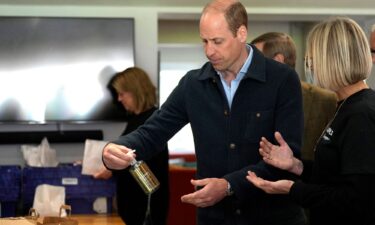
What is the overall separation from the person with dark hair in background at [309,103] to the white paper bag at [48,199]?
1.37m

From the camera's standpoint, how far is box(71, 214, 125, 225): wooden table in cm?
292

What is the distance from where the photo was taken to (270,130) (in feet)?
6.27

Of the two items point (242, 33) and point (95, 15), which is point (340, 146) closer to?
point (242, 33)

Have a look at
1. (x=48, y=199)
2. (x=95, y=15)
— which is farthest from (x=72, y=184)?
(x=95, y=15)

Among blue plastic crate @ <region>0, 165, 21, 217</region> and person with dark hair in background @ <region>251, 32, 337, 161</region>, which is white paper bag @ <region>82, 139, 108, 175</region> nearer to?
blue plastic crate @ <region>0, 165, 21, 217</region>

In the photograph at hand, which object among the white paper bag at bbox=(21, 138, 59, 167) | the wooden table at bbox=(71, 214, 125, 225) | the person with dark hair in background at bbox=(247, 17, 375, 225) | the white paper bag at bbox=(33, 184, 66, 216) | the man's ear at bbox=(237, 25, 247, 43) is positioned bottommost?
the wooden table at bbox=(71, 214, 125, 225)

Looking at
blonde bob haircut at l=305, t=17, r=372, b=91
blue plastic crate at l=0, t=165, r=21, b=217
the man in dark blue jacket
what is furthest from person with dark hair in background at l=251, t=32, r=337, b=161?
blue plastic crate at l=0, t=165, r=21, b=217

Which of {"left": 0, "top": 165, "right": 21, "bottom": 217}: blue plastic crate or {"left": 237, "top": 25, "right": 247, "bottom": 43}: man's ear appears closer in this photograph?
{"left": 237, "top": 25, "right": 247, "bottom": 43}: man's ear

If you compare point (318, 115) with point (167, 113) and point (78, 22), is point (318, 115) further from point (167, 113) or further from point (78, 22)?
point (78, 22)

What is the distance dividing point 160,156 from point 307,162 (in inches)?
50.7

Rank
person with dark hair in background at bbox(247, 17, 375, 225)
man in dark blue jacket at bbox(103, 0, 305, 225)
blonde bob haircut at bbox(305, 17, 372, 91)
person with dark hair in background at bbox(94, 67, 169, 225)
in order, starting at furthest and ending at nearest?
person with dark hair in background at bbox(94, 67, 169, 225)
man in dark blue jacket at bbox(103, 0, 305, 225)
blonde bob haircut at bbox(305, 17, 372, 91)
person with dark hair in background at bbox(247, 17, 375, 225)

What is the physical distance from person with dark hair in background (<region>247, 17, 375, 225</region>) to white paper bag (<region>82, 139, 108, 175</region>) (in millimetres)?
1619

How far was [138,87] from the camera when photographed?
334 centimetres

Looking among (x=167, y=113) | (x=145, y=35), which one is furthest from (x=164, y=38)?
(x=167, y=113)
